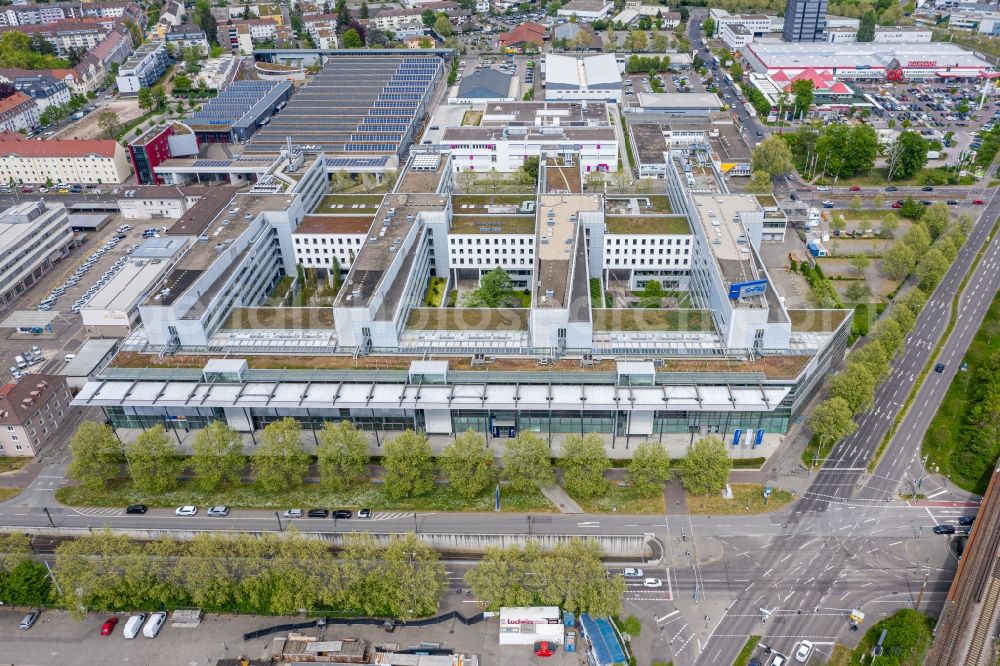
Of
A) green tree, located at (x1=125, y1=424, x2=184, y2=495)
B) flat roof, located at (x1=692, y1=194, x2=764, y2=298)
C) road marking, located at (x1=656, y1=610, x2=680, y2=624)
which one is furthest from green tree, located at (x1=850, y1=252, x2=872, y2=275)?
green tree, located at (x1=125, y1=424, x2=184, y2=495)

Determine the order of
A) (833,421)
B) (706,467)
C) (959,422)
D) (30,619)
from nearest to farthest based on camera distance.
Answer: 1. (30,619)
2. (706,467)
3. (833,421)
4. (959,422)

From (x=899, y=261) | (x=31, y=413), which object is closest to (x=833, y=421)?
(x=899, y=261)

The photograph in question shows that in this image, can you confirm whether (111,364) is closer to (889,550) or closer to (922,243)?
(889,550)

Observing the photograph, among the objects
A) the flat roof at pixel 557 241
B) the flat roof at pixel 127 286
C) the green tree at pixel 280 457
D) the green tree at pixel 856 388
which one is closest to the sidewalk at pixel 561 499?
the flat roof at pixel 557 241

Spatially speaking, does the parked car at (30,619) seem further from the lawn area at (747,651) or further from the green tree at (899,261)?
Result: the green tree at (899,261)

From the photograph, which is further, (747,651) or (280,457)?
(280,457)

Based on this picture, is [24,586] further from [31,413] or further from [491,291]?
[491,291]

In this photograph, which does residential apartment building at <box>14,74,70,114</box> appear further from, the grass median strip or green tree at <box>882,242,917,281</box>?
the grass median strip
